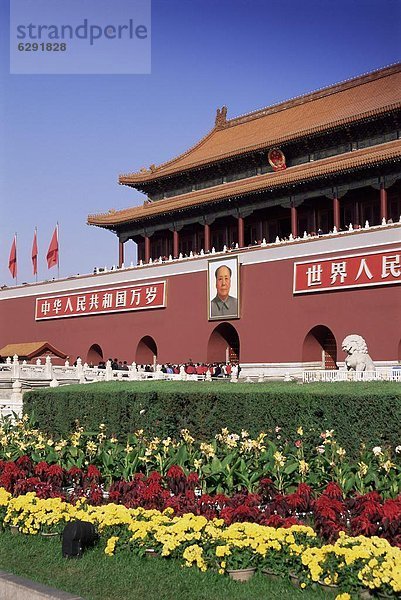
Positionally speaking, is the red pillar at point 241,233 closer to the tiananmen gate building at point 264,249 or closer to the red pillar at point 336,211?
the tiananmen gate building at point 264,249

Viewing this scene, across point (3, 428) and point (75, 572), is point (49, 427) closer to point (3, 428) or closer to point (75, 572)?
point (3, 428)

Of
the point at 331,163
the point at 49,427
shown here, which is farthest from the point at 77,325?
the point at 49,427

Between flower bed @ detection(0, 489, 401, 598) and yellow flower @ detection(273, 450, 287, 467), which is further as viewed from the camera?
yellow flower @ detection(273, 450, 287, 467)

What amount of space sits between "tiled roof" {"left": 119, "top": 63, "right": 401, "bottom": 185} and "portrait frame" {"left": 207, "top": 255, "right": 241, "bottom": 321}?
4.68m

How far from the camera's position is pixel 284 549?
607 centimetres

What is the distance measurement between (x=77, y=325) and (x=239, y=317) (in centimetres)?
1078

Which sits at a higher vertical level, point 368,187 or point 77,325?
point 368,187

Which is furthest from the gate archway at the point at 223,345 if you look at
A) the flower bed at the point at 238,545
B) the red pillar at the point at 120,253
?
the flower bed at the point at 238,545

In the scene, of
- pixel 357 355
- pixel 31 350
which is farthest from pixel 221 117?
pixel 357 355

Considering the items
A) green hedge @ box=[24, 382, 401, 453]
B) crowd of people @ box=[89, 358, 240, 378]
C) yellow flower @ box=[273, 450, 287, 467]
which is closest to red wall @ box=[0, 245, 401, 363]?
crowd of people @ box=[89, 358, 240, 378]

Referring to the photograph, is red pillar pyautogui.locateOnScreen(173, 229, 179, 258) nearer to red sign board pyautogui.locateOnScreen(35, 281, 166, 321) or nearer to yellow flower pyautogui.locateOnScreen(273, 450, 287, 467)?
red sign board pyautogui.locateOnScreen(35, 281, 166, 321)

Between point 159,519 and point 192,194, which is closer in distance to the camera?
point 159,519

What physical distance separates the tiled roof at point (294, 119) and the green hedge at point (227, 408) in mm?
16371

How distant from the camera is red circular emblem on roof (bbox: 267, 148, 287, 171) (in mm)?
30703
